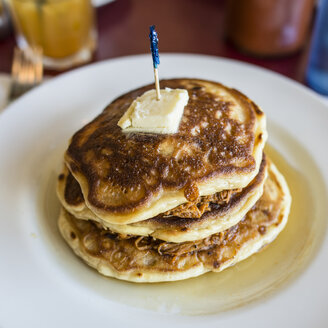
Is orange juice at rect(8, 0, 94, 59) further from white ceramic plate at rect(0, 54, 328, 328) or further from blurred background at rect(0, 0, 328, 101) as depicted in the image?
white ceramic plate at rect(0, 54, 328, 328)

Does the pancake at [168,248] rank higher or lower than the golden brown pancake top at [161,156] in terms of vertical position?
lower

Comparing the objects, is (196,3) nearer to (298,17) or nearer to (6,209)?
(298,17)

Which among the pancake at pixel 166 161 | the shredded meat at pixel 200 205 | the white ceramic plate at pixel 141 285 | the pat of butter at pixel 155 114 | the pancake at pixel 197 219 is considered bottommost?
the white ceramic plate at pixel 141 285

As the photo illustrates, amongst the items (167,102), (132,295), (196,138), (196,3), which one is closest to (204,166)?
(196,138)

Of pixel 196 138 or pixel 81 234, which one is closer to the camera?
pixel 196 138

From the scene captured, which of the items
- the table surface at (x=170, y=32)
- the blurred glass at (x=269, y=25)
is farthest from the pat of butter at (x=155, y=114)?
the table surface at (x=170, y=32)

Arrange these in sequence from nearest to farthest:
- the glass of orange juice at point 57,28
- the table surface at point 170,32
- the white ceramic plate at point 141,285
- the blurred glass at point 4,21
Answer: the white ceramic plate at point 141,285 < the glass of orange juice at point 57,28 < the table surface at point 170,32 < the blurred glass at point 4,21

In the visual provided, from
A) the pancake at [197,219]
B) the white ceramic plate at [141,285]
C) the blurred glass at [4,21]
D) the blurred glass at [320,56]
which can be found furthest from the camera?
the blurred glass at [4,21]

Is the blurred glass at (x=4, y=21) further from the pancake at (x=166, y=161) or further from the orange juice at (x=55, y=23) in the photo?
the pancake at (x=166, y=161)

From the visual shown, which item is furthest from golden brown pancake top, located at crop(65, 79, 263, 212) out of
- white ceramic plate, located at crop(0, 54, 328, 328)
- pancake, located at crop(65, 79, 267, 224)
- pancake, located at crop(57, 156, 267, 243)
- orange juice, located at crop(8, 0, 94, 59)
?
orange juice, located at crop(8, 0, 94, 59)
